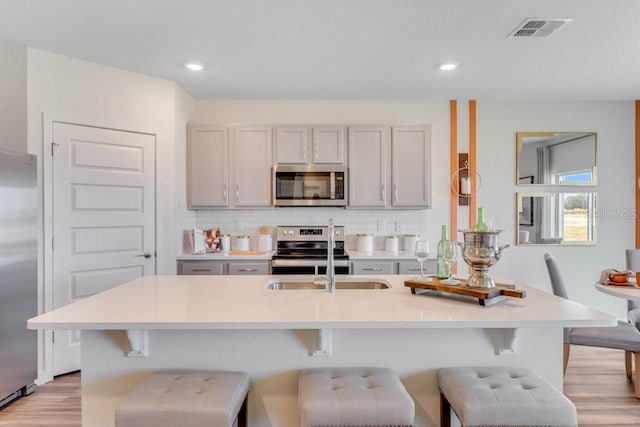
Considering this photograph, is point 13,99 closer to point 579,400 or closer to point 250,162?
point 250,162

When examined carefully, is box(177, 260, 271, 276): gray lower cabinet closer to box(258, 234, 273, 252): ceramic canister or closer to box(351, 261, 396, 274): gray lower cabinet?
box(258, 234, 273, 252): ceramic canister

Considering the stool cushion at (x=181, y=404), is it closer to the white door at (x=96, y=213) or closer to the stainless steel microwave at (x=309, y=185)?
the white door at (x=96, y=213)

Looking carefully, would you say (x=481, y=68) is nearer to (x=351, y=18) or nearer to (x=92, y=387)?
(x=351, y=18)

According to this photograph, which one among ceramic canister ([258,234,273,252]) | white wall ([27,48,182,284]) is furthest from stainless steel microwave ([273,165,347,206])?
white wall ([27,48,182,284])

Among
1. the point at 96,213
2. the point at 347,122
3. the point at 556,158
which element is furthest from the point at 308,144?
the point at 556,158

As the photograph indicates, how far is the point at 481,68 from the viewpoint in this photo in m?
3.29

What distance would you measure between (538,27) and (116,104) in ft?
11.0

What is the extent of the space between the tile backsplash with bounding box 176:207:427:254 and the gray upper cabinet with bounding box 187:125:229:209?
1.07 feet

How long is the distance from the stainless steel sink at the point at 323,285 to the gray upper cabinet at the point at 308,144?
6.23 feet

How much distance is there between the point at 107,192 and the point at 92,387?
1.98 metres

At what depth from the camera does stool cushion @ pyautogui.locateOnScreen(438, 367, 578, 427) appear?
4.47 feet

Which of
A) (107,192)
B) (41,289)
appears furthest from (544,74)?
(41,289)

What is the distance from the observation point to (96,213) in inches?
127

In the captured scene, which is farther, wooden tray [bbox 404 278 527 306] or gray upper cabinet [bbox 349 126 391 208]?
gray upper cabinet [bbox 349 126 391 208]
